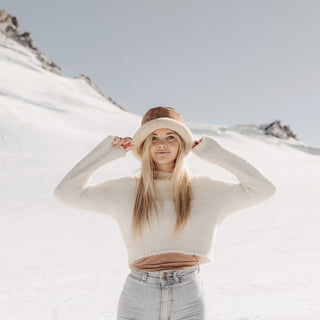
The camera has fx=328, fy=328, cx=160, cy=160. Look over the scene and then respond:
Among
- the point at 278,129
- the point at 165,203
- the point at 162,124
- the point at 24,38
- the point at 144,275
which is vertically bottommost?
the point at 144,275

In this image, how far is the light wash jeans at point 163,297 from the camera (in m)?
1.61

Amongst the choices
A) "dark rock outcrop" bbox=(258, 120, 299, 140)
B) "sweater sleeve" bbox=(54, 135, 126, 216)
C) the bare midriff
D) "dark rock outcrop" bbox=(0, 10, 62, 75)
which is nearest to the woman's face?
"sweater sleeve" bbox=(54, 135, 126, 216)

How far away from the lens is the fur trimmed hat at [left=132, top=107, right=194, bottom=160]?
1.88 meters

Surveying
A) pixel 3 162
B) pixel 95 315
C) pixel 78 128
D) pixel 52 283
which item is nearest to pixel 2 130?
pixel 3 162

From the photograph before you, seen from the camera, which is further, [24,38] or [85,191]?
[24,38]

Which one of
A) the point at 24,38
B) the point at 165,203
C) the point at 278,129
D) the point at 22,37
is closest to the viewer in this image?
the point at 165,203

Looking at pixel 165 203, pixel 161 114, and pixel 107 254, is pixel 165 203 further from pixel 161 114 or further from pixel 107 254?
pixel 107 254

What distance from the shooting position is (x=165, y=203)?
181 centimetres

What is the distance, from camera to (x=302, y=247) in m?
6.26

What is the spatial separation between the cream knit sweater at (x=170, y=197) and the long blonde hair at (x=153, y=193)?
36 mm

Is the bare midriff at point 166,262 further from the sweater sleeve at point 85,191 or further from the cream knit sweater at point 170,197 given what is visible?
the sweater sleeve at point 85,191

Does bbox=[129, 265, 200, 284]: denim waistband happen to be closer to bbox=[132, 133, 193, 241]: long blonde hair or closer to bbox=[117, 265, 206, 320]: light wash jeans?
bbox=[117, 265, 206, 320]: light wash jeans

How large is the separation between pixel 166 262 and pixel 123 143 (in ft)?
2.39

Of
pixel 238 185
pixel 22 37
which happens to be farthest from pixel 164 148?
pixel 22 37
